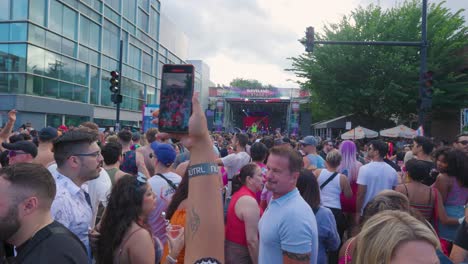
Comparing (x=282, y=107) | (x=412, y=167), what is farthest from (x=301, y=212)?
(x=282, y=107)

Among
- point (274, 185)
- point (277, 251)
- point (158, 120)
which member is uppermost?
point (158, 120)

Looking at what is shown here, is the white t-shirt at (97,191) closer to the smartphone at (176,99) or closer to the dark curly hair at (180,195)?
the dark curly hair at (180,195)

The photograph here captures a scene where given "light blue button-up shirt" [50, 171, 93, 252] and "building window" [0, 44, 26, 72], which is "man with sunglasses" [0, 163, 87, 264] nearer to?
"light blue button-up shirt" [50, 171, 93, 252]

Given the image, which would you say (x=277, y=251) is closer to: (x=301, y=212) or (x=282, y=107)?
(x=301, y=212)

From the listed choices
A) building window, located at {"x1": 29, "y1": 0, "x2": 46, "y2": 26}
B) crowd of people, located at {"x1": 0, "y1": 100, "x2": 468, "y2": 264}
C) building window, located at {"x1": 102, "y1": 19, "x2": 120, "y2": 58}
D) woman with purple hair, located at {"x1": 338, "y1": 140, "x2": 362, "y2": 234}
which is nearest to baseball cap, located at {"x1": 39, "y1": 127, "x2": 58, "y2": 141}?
crowd of people, located at {"x1": 0, "y1": 100, "x2": 468, "y2": 264}

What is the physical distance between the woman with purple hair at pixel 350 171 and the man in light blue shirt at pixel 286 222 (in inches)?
125

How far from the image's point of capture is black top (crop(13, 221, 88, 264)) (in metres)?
2.08

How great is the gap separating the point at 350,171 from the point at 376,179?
661mm

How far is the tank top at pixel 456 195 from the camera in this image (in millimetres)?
5086

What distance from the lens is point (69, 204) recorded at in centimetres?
332

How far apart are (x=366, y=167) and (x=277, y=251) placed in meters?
3.65

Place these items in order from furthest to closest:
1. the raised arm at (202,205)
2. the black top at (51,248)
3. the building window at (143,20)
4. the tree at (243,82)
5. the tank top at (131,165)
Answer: the tree at (243,82)
the building window at (143,20)
the tank top at (131,165)
the black top at (51,248)
the raised arm at (202,205)

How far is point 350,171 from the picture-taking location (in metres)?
6.65

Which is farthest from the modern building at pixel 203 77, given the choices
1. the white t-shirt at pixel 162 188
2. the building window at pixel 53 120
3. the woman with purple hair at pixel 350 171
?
the white t-shirt at pixel 162 188
